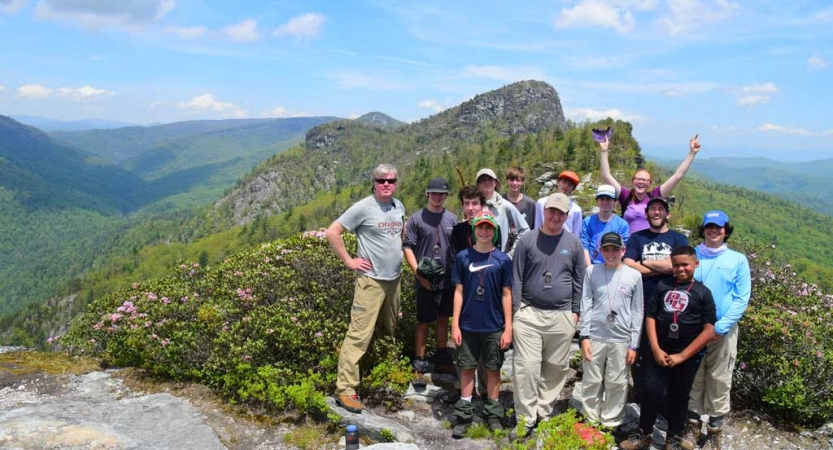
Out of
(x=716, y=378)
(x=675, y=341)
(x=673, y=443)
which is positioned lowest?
(x=673, y=443)

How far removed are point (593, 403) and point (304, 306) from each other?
4.55 m

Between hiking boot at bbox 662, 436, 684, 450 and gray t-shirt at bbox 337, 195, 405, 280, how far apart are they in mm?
3897

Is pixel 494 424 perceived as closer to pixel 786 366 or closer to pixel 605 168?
pixel 605 168

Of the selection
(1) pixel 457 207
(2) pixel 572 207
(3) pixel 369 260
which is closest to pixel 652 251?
(2) pixel 572 207

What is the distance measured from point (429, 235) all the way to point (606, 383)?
292cm

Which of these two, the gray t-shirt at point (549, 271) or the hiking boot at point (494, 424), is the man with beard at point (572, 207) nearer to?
the gray t-shirt at point (549, 271)

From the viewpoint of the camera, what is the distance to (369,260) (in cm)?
620

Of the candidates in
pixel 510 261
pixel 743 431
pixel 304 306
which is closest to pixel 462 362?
pixel 510 261

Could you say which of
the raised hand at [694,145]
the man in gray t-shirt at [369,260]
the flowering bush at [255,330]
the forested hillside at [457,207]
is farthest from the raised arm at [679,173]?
the forested hillside at [457,207]

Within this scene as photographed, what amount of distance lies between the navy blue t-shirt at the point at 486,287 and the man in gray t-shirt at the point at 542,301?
6.3 inches

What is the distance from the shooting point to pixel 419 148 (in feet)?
646

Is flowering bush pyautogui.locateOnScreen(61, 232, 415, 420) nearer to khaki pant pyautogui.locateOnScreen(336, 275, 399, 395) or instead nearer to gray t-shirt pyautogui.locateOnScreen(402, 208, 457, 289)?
khaki pant pyautogui.locateOnScreen(336, 275, 399, 395)

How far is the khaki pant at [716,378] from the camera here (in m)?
5.54

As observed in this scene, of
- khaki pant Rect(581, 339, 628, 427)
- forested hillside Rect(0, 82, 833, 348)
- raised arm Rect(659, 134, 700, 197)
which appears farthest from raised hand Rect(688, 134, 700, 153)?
forested hillside Rect(0, 82, 833, 348)
